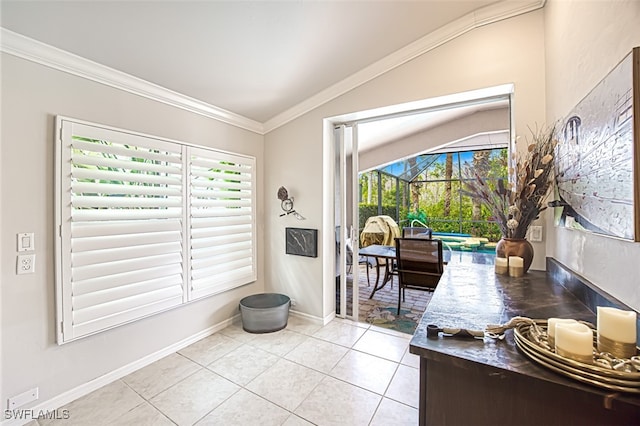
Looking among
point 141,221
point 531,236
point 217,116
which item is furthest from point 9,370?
point 531,236

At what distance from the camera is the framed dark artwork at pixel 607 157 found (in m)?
0.85

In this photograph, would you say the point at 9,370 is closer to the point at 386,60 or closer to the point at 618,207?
the point at 618,207

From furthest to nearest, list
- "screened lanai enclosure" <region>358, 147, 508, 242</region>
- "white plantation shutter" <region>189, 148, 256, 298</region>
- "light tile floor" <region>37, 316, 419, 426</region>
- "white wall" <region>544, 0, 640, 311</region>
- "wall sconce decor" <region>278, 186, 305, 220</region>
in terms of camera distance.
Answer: "screened lanai enclosure" <region>358, 147, 508, 242</region> → "wall sconce decor" <region>278, 186, 305, 220</region> → "white plantation shutter" <region>189, 148, 256, 298</region> → "light tile floor" <region>37, 316, 419, 426</region> → "white wall" <region>544, 0, 640, 311</region>

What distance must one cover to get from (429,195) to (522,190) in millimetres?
4649

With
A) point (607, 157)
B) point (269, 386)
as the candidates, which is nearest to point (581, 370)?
point (607, 157)

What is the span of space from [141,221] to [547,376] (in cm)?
266

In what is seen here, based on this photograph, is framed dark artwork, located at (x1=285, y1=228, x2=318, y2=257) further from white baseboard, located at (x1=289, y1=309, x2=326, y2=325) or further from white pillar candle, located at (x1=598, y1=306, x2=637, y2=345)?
white pillar candle, located at (x1=598, y1=306, x2=637, y2=345)

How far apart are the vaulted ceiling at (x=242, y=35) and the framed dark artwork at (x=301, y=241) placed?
1.57 metres

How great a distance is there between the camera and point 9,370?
64.3 inches

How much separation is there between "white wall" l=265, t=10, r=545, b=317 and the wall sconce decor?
7cm

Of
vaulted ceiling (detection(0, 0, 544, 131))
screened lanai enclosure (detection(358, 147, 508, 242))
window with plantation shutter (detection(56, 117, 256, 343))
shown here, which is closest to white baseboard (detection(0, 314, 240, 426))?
window with plantation shutter (detection(56, 117, 256, 343))

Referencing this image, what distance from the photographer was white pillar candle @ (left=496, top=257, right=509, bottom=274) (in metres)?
1.81

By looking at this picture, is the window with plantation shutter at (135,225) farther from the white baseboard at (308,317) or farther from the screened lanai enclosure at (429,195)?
the screened lanai enclosure at (429,195)

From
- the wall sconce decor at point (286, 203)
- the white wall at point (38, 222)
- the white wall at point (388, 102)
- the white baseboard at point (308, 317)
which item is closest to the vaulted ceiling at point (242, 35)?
the white wall at point (388, 102)
